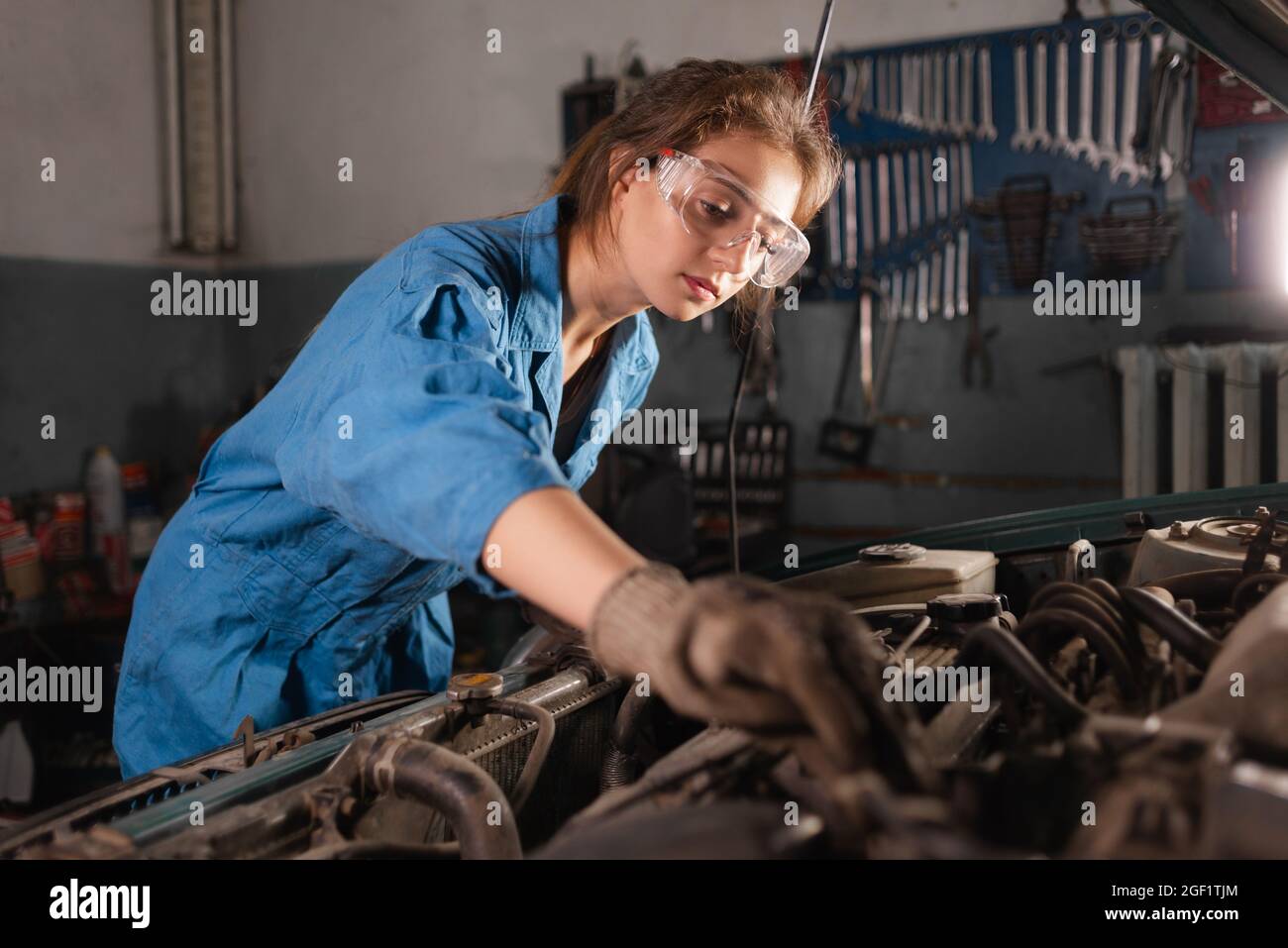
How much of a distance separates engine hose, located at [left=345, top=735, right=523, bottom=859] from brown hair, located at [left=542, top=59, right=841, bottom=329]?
0.79 metres

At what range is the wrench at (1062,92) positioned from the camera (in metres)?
4.07

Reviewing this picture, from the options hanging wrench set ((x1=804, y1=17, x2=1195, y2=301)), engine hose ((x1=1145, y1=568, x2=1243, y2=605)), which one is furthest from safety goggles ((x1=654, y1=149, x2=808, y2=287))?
hanging wrench set ((x1=804, y1=17, x2=1195, y2=301))

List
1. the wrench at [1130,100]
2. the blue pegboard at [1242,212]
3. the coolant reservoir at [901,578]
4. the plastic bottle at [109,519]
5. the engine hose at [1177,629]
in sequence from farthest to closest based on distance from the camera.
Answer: the plastic bottle at [109,519], the wrench at [1130,100], the blue pegboard at [1242,212], the coolant reservoir at [901,578], the engine hose at [1177,629]

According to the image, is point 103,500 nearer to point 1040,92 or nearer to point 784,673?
point 1040,92

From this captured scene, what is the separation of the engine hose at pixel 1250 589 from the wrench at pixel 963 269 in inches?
127

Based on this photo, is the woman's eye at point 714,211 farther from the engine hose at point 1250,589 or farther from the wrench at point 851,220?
the wrench at point 851,220

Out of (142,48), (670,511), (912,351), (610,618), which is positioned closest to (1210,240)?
(912,351)

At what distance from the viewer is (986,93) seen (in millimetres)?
4223

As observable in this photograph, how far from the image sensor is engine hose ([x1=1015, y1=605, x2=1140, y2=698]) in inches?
43.1

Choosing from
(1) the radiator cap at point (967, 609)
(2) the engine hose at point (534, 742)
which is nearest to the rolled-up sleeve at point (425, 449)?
(2) the engine hose at point (534, 742)

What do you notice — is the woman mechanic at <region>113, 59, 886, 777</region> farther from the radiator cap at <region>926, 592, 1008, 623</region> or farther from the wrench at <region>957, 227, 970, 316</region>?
the wrench at <region>957, 227, 970, 316</region>

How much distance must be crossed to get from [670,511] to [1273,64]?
117 inches
